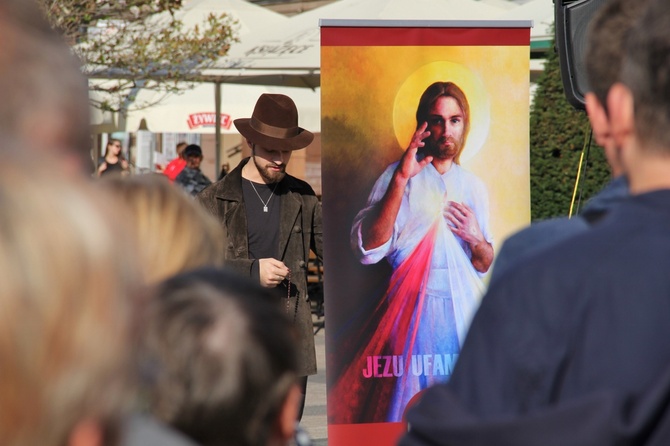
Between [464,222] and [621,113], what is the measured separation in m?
3.45

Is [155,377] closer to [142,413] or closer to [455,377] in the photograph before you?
[142,413]

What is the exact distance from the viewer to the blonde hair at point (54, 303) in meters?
0.98

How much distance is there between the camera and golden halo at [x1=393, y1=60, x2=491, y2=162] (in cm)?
507

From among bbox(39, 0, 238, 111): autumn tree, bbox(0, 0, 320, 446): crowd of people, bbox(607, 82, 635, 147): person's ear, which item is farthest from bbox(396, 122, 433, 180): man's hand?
bbox(39, 0, 238, 111): autumn tree

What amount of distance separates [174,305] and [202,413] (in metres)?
0.17

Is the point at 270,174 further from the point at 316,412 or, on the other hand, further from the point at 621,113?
the point at 621,113

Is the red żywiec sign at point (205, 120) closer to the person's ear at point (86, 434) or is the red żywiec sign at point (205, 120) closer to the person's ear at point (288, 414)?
the person's ear at point (288, 414)

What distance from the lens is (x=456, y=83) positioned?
203 inches

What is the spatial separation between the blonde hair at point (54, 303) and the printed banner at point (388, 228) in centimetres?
397

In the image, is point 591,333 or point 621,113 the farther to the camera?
point 621,113

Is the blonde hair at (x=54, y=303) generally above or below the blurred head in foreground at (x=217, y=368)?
above

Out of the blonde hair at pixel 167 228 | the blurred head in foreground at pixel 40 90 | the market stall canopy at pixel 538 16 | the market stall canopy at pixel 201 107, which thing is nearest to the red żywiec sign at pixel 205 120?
the market stall canopy at pixel 201 107

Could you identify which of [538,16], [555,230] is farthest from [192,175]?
[555,230]

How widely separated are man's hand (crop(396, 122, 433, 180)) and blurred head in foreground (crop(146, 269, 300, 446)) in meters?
3.38
